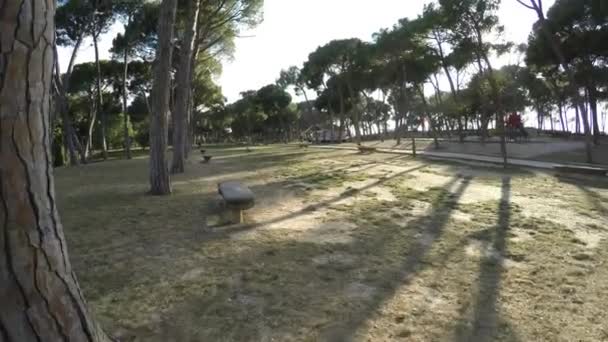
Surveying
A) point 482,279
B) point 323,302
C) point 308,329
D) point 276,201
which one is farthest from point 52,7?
point 276,201

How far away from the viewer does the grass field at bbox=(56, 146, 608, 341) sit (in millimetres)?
2801

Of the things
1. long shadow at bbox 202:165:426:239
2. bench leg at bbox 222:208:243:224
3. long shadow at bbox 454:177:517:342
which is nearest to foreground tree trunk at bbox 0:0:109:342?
long shadow at bbox 454:177:517:342

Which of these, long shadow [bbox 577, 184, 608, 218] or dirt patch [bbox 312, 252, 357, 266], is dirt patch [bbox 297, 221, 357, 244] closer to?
dirt patch [bbox 312, 252, 357, 266]

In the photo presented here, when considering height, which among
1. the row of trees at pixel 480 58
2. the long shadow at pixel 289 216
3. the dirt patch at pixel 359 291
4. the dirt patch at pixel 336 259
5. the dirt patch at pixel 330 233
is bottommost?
the dirt patch at pixel 359 291

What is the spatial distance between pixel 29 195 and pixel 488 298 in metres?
3.12

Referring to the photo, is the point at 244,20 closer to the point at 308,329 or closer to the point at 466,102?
the point at 466,102

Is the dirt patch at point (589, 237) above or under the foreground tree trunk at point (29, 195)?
under

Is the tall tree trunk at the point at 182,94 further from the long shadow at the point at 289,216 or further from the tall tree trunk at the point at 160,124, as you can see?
the long shadow at the point at 289,216

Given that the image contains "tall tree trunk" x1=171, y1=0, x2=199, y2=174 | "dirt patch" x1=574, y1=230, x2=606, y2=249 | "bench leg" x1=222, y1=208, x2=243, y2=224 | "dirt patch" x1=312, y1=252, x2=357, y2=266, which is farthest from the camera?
"tall tree trunk" x1=171, y1=0, x2=199, y2=174

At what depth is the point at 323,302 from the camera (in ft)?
10.3

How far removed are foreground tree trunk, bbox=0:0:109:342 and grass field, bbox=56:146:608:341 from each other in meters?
1.15

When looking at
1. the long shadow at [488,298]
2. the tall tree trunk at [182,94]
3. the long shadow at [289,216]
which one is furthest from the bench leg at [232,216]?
the tall tree trunk at [182,94]

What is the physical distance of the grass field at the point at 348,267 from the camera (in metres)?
2.80

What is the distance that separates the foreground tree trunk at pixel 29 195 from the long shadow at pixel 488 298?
2.30 m
